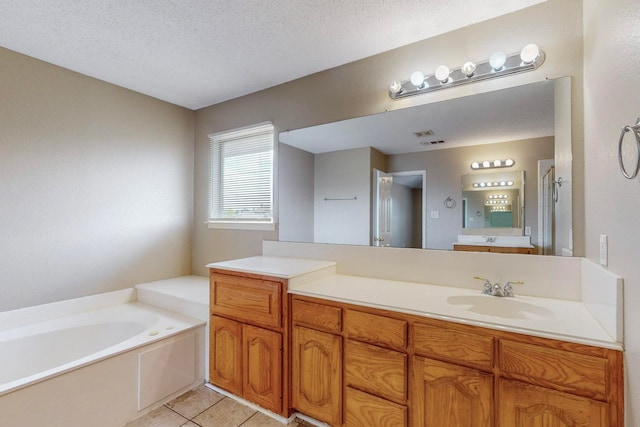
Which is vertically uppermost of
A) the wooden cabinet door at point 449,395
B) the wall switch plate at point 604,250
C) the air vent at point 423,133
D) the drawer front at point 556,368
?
the air vent at point 423,133

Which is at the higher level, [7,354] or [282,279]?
[282,279]

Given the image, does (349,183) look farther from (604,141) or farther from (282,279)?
(604,141)

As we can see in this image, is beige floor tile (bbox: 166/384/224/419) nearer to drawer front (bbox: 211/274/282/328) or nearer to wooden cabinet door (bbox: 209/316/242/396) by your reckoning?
wooden cabinet door (bbox: 209/316/242/396)

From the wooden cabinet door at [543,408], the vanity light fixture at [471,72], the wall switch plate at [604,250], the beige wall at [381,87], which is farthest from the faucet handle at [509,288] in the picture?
the vanity light fixture at [471,72]

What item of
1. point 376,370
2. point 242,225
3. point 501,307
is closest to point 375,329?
point 376,370

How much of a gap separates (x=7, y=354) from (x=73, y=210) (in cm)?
108

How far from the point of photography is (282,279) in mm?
1809

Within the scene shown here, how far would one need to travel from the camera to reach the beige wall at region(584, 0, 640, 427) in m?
0.94

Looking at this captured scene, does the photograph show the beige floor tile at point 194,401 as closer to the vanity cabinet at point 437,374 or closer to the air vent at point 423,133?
the vanity cabinet at point 437,374

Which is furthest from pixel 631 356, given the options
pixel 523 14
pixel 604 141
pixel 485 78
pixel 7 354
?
pixel 7 354

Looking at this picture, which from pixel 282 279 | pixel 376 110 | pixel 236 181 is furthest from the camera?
pixel 236 181

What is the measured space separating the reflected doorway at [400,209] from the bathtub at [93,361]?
1.63 m

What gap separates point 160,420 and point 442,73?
2.88 metres

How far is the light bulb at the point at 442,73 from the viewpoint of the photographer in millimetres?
1812
